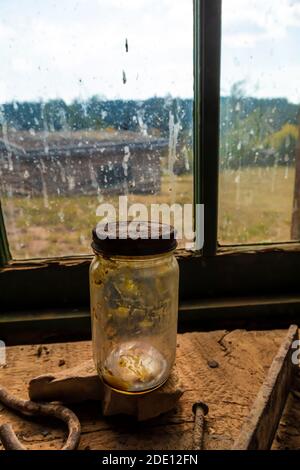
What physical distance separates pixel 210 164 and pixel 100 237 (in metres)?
0.40

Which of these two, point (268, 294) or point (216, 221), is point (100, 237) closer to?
point (216, 221)

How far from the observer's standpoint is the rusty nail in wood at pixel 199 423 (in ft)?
1.81

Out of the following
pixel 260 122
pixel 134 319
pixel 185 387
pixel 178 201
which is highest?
pixel 260 122

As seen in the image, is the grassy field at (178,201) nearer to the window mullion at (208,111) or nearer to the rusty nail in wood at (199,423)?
the window mullion at (208,111)

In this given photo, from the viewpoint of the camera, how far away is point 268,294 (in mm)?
948

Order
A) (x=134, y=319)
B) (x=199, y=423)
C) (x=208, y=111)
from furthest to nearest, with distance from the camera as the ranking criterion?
(x=208, y=111), (x=134, y=319), (x=199, y=423)

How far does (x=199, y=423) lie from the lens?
59 centimetres

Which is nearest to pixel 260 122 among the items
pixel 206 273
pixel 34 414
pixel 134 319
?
pixel 206 273

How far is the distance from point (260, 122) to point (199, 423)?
67 centimetres

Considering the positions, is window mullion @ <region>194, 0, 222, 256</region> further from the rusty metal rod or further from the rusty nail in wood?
the rusty metal rod

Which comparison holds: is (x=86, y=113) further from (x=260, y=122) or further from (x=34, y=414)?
(x=34, y=414)

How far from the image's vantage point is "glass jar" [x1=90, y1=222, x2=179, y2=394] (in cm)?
62
